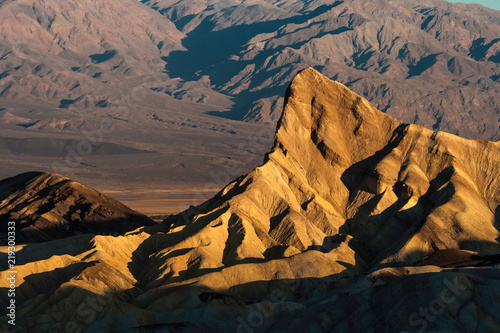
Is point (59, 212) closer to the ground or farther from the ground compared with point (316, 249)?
closer to the ground

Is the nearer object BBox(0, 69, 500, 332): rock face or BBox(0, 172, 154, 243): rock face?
BBox(0, 69, 500, 332): rock face

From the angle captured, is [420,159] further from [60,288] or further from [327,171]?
[60,288]

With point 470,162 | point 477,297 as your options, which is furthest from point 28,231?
point 477,297

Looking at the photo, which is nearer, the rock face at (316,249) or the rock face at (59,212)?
the rock face at (316,249)

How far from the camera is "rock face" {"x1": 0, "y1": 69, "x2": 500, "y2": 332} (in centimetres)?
5028

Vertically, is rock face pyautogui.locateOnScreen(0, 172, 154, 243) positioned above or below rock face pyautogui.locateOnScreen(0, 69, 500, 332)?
below

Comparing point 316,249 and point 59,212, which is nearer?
point 316,249

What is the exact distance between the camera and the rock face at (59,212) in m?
99.4

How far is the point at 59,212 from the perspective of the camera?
103 metres

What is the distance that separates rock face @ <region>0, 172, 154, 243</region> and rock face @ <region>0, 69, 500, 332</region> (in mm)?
24083

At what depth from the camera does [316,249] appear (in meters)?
69.4

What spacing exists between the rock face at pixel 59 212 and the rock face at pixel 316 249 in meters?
24.1

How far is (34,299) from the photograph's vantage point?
2295 inches

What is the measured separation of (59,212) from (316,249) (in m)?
47.2
